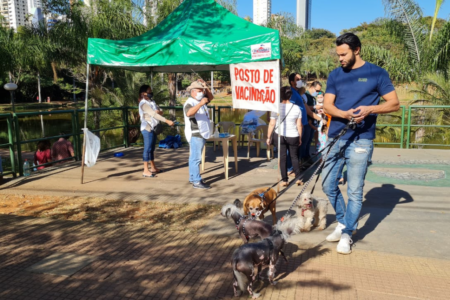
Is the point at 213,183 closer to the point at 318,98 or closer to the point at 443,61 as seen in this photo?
the point at 318,98

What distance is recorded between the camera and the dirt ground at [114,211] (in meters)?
4.79

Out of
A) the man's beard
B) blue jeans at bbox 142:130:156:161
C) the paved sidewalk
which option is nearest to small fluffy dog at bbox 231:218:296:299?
the paved sidewalk

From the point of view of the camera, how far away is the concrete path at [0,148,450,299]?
310 cm

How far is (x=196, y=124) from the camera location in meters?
6.18

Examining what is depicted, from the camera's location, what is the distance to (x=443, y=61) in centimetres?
1323

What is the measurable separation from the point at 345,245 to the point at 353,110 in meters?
1.32

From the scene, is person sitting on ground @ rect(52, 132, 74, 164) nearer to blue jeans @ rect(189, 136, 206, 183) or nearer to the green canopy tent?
the green canopy tent

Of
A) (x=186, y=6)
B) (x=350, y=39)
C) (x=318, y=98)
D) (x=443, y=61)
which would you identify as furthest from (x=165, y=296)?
(x=443, y=61)

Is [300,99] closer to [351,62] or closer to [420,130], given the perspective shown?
[351,62]

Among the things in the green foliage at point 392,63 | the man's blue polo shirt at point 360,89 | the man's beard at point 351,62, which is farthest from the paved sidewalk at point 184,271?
the green foliage at point 392,63

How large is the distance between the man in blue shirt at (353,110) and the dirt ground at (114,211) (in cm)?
175

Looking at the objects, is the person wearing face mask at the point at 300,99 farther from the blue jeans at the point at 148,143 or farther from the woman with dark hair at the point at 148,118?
the blue jeans at the point at 148,143

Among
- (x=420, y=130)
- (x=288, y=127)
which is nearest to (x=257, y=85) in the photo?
(x=288, y=127)

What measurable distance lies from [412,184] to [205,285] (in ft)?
15.4
